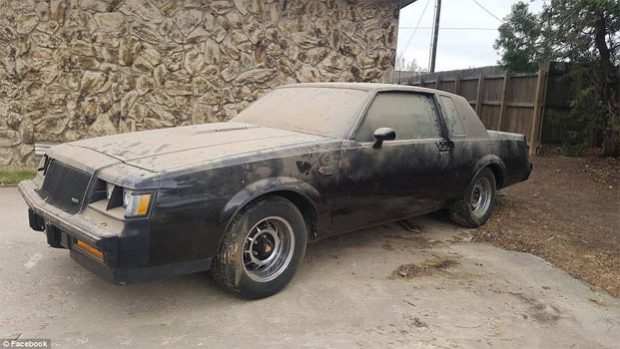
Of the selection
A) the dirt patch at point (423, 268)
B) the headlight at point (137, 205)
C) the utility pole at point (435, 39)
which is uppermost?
the utility pole at point (435, 39)

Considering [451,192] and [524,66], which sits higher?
[524,66]

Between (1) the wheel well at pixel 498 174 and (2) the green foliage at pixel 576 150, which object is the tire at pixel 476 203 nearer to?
(1) the wheel well at pixel 498 174

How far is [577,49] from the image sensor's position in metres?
10.6

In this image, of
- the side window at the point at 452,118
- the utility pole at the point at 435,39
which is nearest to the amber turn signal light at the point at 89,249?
the side window at the point at 452,118

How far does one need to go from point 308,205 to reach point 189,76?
17.6 feet

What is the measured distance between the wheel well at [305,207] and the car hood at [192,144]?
0.36 metres

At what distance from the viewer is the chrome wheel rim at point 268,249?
13.0 feet

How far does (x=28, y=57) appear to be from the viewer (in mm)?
8273

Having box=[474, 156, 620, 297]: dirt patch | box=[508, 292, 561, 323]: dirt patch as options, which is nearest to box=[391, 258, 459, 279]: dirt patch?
box=[508, 292, 561, 323]: dirt patch

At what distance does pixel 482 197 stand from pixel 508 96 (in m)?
8.18

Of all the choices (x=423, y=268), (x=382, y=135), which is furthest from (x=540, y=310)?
(x=382, y=135)

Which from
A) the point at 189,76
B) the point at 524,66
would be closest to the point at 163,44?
the point at 189,76

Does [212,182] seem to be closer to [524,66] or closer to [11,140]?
[11,140]

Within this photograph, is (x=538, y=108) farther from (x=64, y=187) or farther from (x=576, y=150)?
(x=64, y=187)
